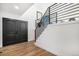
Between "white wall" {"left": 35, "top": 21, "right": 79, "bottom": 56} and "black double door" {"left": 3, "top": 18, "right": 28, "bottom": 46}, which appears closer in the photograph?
"white wall" {"left": 35, "top": 21, "right": 79, "bottom": 56}

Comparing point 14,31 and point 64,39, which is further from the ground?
point 14,31

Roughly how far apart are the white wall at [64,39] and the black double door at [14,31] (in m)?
1.61

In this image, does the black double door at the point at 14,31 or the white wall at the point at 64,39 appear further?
the black double door at the point at 14,31

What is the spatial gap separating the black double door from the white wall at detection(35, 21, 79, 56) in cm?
161

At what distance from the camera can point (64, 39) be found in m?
1.91

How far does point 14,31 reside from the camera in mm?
3521

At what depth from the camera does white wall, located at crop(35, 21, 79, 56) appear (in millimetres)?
1650

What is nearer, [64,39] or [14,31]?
[64,39]

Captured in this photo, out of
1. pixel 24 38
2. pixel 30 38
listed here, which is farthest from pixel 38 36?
pixel 24 38

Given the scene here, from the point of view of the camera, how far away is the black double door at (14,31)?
3.25m

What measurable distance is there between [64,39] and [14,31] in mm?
2506

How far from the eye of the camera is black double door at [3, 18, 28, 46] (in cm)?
325

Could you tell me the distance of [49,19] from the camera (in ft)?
9.31

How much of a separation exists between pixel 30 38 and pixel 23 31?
63 cm
